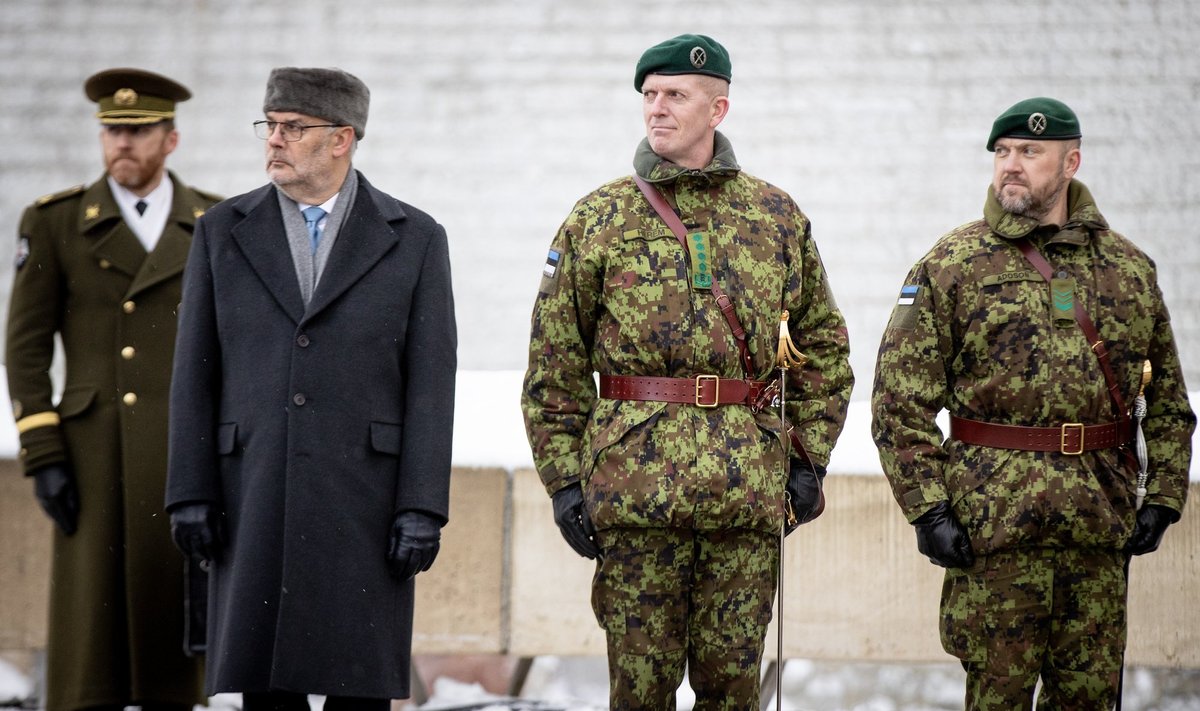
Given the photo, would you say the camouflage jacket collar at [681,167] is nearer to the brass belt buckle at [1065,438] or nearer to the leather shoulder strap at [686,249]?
the leather shoulder strap at [686,249]

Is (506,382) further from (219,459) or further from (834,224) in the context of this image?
(219,459)

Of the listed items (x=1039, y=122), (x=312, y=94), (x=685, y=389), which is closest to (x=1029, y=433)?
(x=1039, y=122)

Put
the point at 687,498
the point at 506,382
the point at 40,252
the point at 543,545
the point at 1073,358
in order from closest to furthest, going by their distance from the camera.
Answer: the point at 687,498, the point at 1073,358, the point at 40,252, the point at 543,545, the point at 506,382


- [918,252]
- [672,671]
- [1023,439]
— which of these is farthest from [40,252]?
[918,252]

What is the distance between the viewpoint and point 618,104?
6.80 meters

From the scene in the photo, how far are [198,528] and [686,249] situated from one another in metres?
1.43

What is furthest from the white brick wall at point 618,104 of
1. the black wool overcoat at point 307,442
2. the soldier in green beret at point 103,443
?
the black wool overcoat at point 307,442

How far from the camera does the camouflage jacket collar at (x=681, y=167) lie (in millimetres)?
4230

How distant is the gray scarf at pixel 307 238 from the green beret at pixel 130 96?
1061mm

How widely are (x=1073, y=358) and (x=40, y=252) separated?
10.1 feet

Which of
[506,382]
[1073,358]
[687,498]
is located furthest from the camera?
[506,382]

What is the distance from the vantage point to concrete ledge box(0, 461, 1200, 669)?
5746 millimetres

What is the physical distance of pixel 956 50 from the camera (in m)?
6.73

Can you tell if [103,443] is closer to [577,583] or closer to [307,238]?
[307,238]
